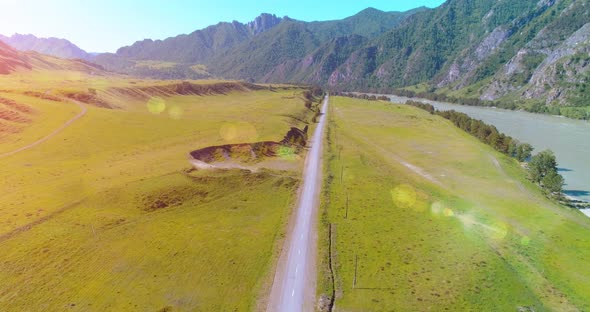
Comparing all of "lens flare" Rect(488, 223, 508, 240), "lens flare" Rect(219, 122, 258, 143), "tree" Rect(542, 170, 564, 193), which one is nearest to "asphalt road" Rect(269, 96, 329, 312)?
"lens flare" Rect(488, 223, 508, 240)

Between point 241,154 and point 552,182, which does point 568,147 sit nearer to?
point 552,182

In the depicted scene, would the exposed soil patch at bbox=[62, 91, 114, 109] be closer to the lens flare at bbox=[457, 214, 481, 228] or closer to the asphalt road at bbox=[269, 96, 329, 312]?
the asphalt road at bbox=[269, 96, 329, 312]

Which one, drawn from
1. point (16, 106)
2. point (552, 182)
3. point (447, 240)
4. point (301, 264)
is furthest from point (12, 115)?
point (552, 182)

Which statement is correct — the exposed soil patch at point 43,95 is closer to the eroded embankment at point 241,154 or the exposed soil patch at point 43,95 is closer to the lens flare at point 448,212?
the eroded embankment at point 241,154

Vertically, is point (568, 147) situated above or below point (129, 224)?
above

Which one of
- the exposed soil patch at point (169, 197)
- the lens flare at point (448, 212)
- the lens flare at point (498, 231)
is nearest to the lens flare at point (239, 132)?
the exposed soil patch at point (169, 197)

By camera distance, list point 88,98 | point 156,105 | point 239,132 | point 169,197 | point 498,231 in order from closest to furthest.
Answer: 1. point 498,231
2. point 169,197
3. point 239,132
4. point 88,98
5. point 156,105
